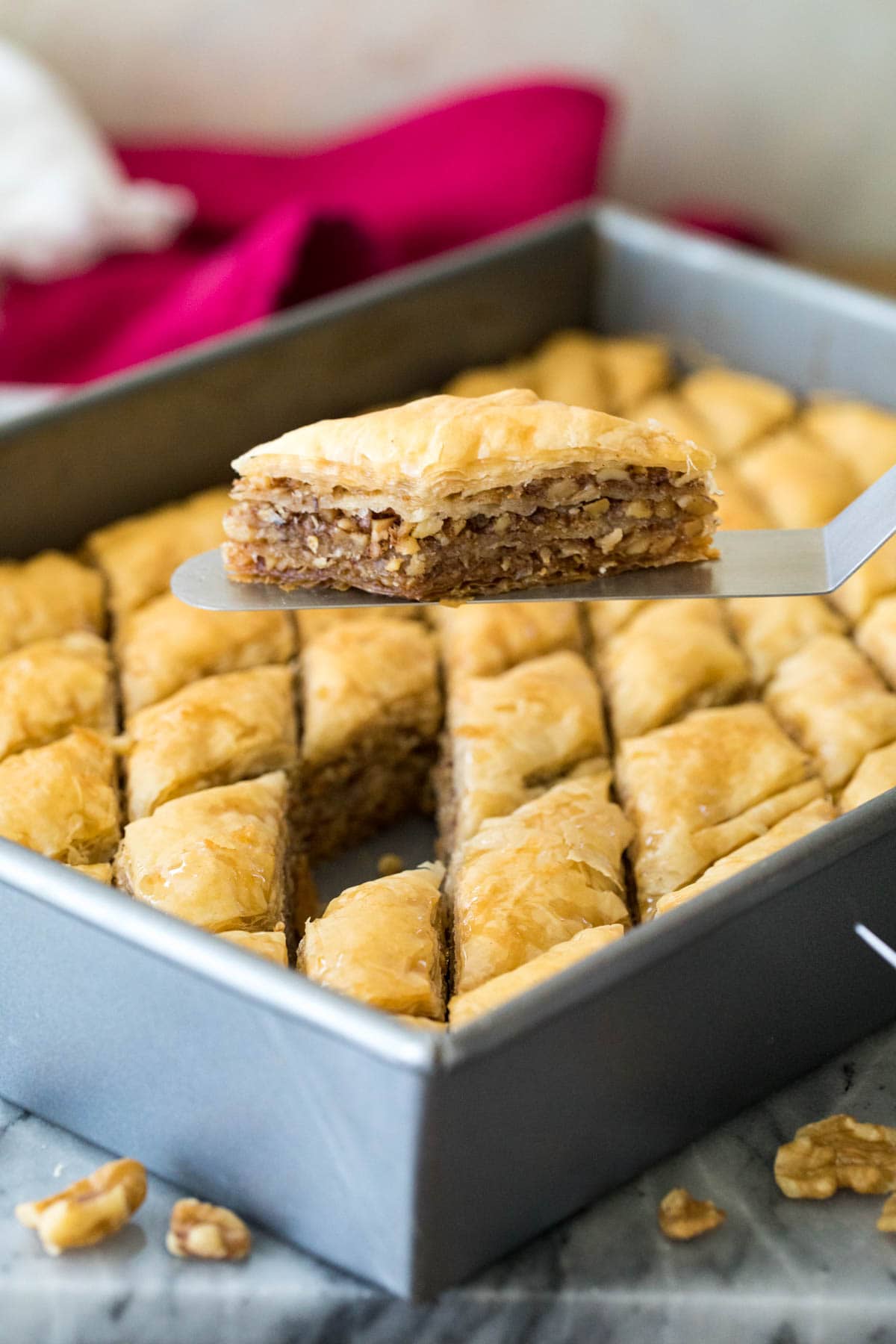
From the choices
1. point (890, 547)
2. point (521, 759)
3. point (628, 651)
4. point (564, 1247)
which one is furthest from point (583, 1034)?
point (890, 547)

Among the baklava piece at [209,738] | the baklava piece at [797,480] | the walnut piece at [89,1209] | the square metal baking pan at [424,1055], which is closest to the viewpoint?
the square metal baking pan at [424,1055]

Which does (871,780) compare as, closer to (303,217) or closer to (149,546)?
(149,546)

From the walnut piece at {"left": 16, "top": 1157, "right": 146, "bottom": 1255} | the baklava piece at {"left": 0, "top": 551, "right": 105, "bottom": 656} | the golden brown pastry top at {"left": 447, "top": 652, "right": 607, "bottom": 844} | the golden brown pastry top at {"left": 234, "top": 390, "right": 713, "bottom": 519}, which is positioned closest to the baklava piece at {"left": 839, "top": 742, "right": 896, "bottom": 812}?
the golden brown pastry top at {"left": 447, "top": 652, "right": 607, "bottom": 844}

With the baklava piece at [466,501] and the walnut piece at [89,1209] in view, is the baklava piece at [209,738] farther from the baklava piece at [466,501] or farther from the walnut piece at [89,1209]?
the walnut piece at [89,1209]

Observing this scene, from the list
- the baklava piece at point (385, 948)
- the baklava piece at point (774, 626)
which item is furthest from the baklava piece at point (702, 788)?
the baklava piece at point (385, 948)

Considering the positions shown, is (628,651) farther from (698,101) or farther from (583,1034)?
(698,101)

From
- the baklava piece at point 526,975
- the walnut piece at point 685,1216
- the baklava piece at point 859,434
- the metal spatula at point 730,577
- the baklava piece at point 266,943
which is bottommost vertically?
the walnut piece at point 685,1216
